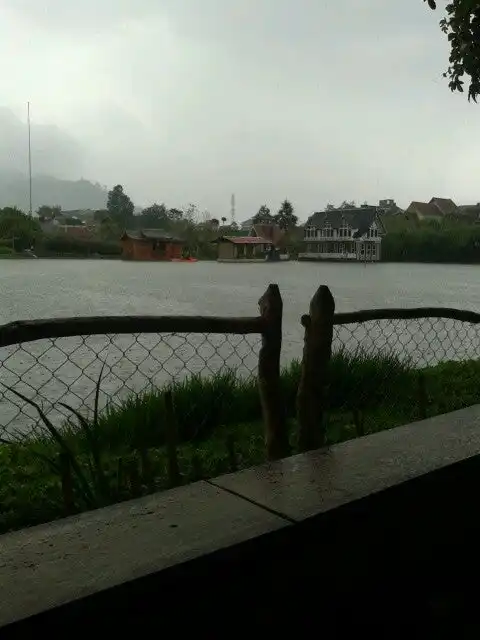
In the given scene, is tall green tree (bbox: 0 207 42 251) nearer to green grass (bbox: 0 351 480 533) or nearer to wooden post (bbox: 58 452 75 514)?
green grass (bbox: 0 351 480 533)

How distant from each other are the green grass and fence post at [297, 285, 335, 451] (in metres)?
0.34

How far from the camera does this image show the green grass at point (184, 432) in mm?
2131

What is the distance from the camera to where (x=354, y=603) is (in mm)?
1481

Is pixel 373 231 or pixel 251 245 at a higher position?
pixel 373 231

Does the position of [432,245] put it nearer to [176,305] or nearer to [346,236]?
[346,236]

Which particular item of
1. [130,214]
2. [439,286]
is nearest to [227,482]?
[130,214]

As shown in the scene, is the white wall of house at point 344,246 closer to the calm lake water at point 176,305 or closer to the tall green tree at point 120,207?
the calm lake water at point 176,305

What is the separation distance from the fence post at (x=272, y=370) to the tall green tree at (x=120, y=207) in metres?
14.1

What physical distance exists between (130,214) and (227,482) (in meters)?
15.9

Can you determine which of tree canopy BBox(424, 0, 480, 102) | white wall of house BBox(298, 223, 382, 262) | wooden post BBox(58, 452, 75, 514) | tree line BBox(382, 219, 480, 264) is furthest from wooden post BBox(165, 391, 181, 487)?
white wall of house BBox(298, 223, 382, 262)

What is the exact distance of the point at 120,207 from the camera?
16.9 meters

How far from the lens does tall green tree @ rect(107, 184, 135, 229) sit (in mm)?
16328

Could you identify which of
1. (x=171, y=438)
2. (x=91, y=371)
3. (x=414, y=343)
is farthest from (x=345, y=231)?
(x=171, y=438)

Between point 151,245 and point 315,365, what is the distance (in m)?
17.7
